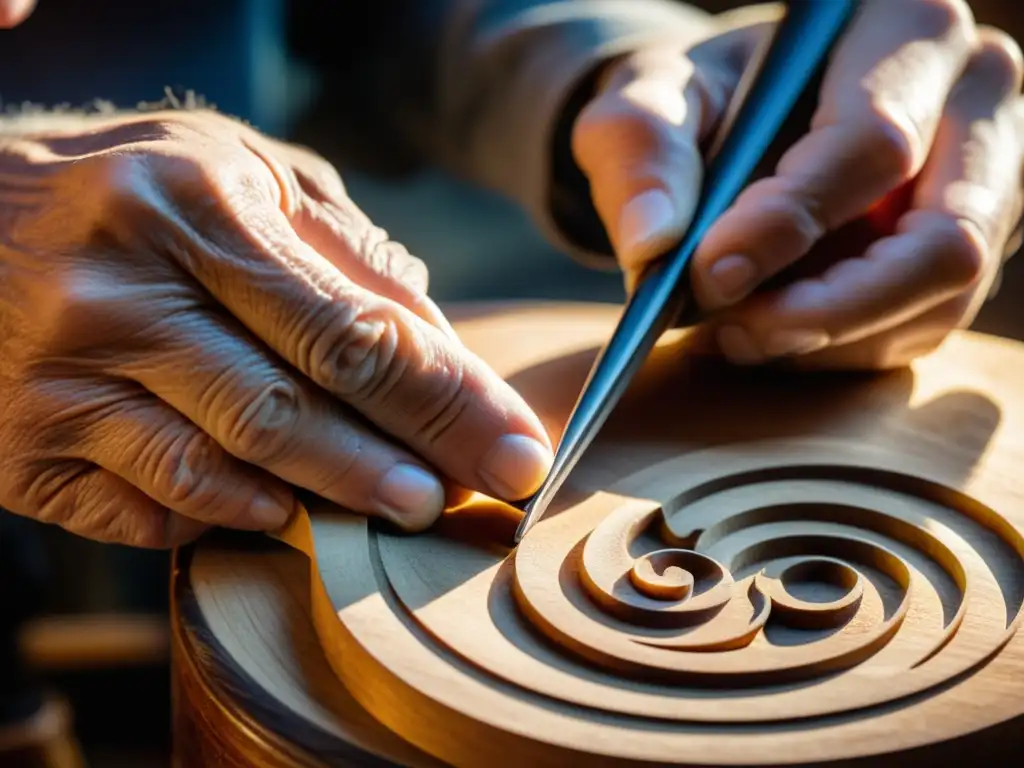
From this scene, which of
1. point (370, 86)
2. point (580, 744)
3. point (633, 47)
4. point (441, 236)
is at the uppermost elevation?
point (633, 47)

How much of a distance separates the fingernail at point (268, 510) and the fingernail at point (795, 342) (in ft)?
1.53

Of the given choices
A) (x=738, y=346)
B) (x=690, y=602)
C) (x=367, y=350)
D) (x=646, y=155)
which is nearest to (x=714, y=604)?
(x=690, y=602)

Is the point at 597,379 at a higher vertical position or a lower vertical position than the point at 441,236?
higher

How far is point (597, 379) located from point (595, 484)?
0.27 ft

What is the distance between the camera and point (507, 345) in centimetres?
116

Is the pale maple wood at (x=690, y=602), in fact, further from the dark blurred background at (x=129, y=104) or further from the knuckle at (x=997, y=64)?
the dark blurred background at (x=129, y=104)

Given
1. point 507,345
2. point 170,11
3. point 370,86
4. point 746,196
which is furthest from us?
point 370,86

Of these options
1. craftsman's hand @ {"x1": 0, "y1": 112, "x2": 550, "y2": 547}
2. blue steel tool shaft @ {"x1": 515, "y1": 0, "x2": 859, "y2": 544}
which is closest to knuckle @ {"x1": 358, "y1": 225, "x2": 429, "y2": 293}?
craftsman's hand @ {"x1": 0, "y1": 112, "x2": 550, "y2": 547}

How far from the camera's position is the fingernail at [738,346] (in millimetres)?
1076

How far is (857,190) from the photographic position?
1043mm

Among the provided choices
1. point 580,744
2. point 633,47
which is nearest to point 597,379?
point 580,744

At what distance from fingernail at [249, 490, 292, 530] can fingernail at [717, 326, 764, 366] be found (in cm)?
45

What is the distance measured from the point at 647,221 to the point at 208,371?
42 cm

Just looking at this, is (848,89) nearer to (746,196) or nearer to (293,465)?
(746,196)
